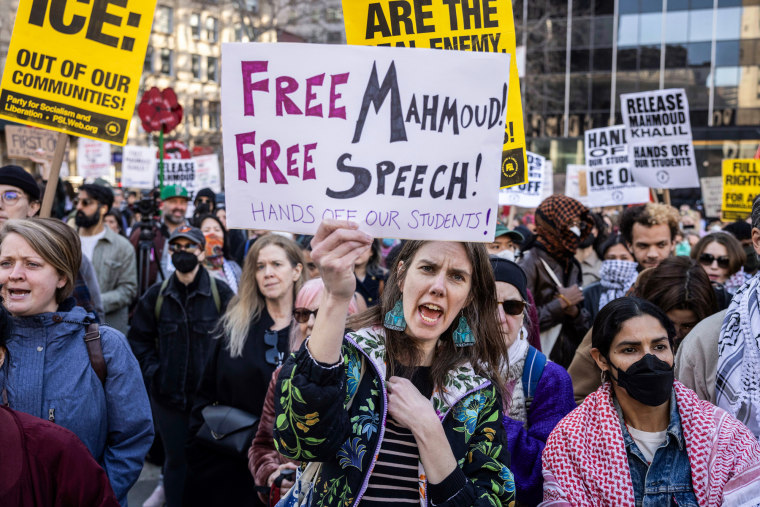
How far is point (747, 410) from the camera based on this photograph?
2.90m

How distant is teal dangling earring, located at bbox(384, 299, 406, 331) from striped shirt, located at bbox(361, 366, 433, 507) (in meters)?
0.29

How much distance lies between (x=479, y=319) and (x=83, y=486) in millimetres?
1361

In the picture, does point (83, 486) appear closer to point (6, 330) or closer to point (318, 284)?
point (6, 330)

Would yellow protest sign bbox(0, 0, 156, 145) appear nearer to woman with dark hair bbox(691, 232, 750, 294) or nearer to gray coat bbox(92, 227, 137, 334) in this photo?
gray coat bbox(92, 227, 137, 334)

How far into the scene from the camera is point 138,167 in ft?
53.9

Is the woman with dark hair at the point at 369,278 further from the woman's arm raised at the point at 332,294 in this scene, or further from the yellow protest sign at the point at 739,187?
the yellow protest sign at the point at 739,187

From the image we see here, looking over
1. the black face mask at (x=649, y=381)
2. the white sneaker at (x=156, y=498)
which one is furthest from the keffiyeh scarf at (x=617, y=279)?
the white sneaker at (x=156, y=498)

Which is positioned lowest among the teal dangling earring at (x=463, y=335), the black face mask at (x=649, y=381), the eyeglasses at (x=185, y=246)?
the black face mask at (x=649, y=381)

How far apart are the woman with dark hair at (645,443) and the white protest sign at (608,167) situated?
8.43m

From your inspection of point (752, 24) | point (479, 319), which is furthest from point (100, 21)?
point (752, 24)

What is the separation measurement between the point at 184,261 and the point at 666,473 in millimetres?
3793

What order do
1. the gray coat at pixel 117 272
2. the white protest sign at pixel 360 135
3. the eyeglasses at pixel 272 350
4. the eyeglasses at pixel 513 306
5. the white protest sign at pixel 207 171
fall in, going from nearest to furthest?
the white protest sign at pixel 360 135
the eyeglasses at pixel 513 306
the eyeglasses at pixel 272 350
the gray coat at pixel 117 272
the white protest sign at pixel 207 171

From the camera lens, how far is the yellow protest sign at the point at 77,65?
13.4 feet

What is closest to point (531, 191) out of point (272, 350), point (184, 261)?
point (184, 261)
